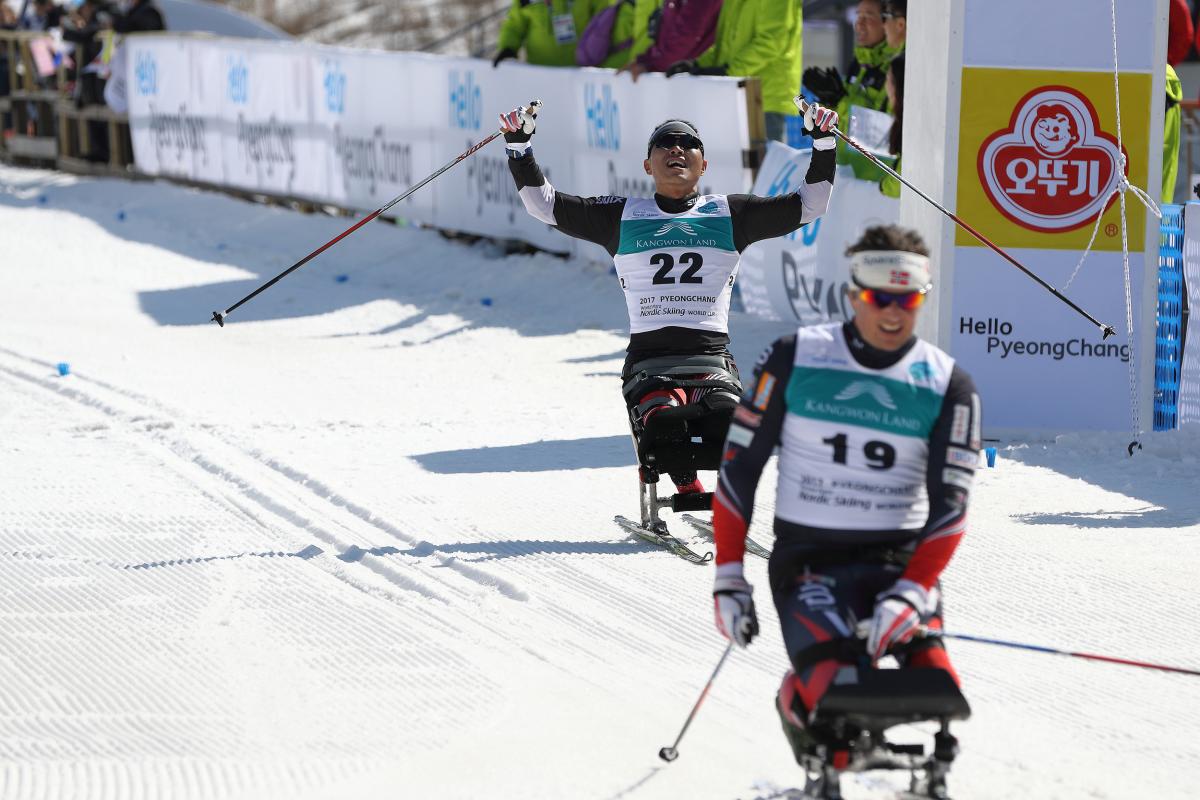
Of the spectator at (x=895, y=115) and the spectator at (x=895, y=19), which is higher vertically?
the spectator at (x=895, y=19)

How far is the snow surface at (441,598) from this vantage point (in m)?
5.28

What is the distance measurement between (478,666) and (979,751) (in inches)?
68.2

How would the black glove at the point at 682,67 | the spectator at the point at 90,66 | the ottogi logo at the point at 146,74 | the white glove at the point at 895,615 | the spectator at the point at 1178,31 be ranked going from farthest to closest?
the spectator at the point at 90,66 → the ottogi logo at the point at 146,74 → the black glove at the point at 682,67 → the spectator at the point at 1178,31 → the white glove at the point at 895,615

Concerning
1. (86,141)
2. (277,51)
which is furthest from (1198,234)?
(86,141)

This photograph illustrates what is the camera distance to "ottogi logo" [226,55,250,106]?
2177cm

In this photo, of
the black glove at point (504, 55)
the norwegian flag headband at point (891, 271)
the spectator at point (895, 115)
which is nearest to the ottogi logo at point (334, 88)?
the black glove at point (504, 55)

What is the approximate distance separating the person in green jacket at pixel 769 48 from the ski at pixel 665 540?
6.27 m

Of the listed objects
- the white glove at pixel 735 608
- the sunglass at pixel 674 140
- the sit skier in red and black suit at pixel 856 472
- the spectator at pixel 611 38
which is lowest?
the white glove at pixel 735 608

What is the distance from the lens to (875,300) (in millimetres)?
4629

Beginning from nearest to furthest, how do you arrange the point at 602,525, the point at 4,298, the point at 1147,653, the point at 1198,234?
the point at 1147,653
the point at 602,525
the point at 1198,234
the point at 4,298

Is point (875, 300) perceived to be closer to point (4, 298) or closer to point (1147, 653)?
point (1147, 653)

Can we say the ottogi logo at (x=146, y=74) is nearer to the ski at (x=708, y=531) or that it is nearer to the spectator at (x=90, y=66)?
the spectator at (x=90, y=66)

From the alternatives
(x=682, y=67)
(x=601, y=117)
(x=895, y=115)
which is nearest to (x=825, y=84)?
(x=895, y=115)

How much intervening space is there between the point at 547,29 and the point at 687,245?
356 inches
